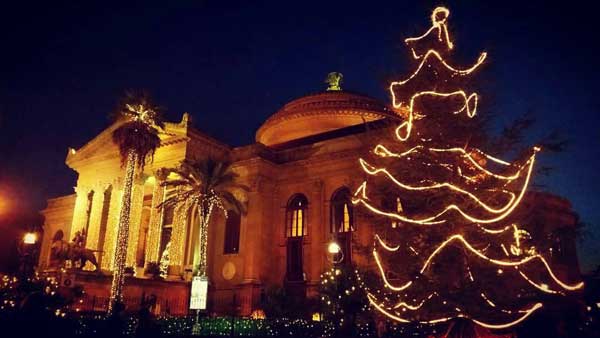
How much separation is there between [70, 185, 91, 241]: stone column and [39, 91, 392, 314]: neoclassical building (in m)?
0.08

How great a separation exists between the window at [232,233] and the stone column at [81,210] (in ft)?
37.9

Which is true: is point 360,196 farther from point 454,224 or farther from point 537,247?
point 537,247

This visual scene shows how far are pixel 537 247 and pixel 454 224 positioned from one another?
2129mm

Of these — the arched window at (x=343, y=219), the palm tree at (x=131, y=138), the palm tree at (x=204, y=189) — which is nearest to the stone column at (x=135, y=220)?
the palm tree at (x=204, y=189)

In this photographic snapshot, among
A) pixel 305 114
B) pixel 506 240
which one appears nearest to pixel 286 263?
pixel 305 114

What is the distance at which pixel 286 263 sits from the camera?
3009 cm

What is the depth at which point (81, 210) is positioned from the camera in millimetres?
35438

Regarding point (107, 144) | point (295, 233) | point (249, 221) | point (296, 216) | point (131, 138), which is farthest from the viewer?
point (107, 144)

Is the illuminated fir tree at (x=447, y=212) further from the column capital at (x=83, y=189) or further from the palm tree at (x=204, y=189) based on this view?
the column capital at (x=83, y=189)

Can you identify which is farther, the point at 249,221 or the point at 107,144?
the point at 107,144

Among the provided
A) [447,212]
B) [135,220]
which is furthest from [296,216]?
[447,212]

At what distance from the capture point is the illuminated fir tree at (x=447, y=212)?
40.5 ft

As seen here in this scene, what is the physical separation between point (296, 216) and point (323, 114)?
9.40m

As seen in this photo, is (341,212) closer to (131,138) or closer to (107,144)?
(131,138)
